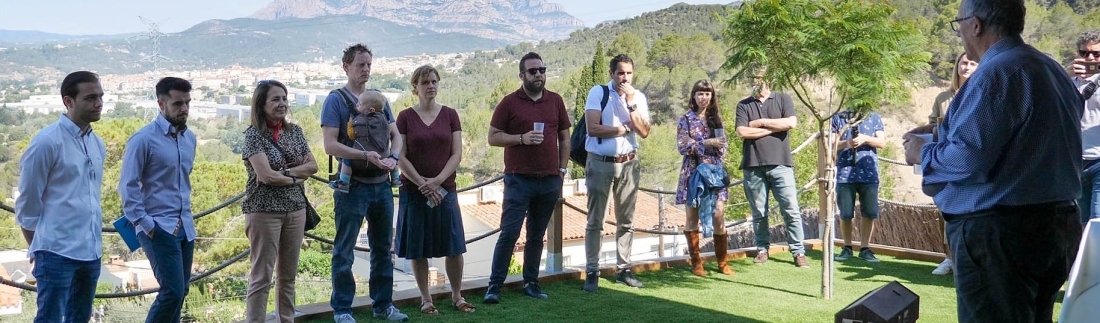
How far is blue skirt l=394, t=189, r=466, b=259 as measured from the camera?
574cm

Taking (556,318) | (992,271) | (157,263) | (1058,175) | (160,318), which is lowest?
(556,318)

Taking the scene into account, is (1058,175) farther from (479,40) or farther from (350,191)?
(479,40)

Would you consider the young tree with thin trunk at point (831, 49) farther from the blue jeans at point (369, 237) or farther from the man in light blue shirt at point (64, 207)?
the man in light blue shirt at point (64, 207)

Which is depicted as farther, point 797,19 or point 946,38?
point 946,38

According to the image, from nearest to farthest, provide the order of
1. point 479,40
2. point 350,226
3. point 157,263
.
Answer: point 157,263, point 350,226, point 479,40

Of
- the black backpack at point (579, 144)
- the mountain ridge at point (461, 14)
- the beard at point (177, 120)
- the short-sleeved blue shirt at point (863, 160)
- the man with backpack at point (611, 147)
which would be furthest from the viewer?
the mountain ridge at point (461, 14)

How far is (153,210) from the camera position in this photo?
4.24 metres

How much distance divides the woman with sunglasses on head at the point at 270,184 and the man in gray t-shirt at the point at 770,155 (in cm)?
386

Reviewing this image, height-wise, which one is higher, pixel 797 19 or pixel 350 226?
pixel 797 19

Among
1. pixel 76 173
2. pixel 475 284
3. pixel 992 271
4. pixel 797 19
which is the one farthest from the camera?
pixel 475 284

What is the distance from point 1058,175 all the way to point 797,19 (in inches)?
116

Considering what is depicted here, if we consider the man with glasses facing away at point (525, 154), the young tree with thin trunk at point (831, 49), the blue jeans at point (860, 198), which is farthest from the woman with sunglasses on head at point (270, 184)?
the blue jeans at point (860, 198)

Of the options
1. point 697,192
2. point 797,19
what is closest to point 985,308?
point 797,19

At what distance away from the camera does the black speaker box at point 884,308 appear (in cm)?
298
